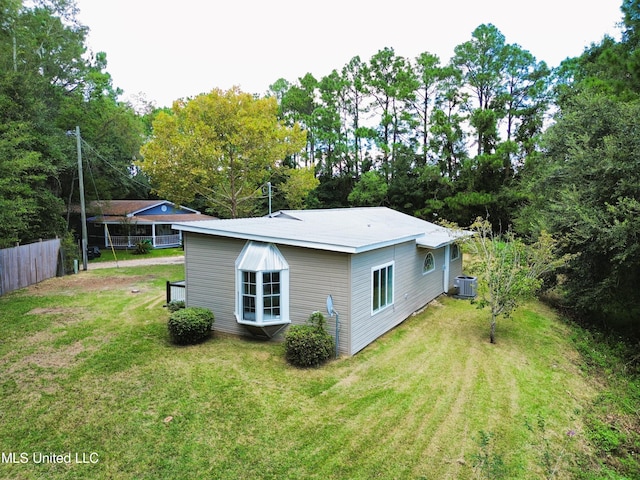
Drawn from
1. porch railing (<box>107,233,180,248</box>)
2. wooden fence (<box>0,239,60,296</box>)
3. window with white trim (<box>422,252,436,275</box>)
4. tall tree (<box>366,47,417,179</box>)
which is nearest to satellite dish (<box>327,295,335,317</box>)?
window with white trim (<box>422,252,436,275</box>)

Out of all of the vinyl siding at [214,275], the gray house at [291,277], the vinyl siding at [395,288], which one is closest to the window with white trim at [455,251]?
the vinyl siding at [395,288]

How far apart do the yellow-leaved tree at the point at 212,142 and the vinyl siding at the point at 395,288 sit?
1148cm

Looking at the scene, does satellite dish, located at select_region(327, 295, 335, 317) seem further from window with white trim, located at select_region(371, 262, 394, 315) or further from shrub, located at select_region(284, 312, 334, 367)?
window with white trim, located at select_region(371, 262, 394, 315)

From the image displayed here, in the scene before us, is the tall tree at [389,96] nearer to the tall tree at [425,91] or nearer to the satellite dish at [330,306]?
the tall tree at [425,91]

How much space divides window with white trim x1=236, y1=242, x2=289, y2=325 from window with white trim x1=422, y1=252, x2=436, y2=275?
617cm

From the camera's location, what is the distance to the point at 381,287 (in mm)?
10375

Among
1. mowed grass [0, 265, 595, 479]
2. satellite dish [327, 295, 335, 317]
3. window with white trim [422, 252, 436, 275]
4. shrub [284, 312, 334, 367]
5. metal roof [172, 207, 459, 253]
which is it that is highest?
metal roof [172, 207, 459, 253]

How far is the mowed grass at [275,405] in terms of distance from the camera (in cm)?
544

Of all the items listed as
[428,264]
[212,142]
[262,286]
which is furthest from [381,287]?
[212,142]

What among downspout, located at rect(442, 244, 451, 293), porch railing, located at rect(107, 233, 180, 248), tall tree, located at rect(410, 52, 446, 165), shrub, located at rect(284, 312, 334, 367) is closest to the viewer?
shrub, located at rect(284, 312, 334, 367)

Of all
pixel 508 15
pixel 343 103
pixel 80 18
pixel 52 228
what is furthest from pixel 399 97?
pixel 52 228

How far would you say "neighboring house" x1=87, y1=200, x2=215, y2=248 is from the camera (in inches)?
1134

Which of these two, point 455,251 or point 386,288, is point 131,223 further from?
point 386,288

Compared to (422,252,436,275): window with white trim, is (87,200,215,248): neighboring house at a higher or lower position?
higher
